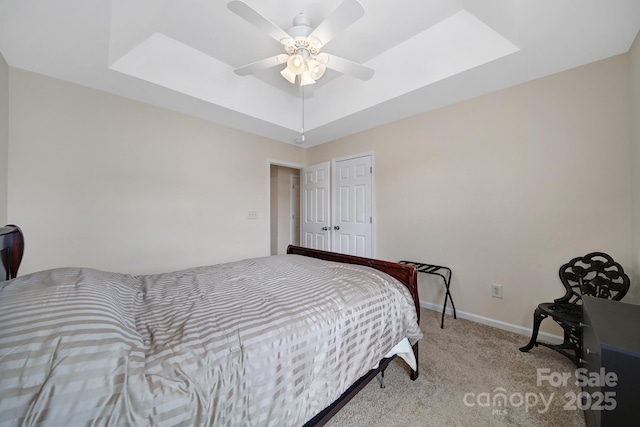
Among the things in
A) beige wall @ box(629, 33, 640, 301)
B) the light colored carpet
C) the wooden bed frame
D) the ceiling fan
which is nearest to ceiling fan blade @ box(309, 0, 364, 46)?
the ceiling fan

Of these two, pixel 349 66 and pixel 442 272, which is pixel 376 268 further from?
pixel 349 66

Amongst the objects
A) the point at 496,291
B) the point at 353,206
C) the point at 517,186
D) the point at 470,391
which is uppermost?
the point at 517,186

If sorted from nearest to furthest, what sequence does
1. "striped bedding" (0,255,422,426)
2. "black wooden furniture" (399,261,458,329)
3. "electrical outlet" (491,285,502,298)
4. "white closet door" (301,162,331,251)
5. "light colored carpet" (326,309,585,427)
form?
"striped bedding" (0,255,422,426) < "light colored carpet" (326,309,585,427) < "electrical outlet" (491,285,502,298) < "black wooden furniture" (399,261,458,329) < "white closet door" (301,162,331,251)

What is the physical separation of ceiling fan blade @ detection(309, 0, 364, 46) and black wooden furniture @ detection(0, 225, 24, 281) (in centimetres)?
205

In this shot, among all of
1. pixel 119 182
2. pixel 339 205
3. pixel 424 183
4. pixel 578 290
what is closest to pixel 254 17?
pixel 119 182

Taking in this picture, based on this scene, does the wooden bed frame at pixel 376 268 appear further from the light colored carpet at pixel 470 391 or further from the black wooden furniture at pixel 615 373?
the black wooden furniture at pixel 615 373

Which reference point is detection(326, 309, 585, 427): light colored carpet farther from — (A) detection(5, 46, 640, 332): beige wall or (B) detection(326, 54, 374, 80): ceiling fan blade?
(B) detection(326, 54, 374, 80): ceiling fan blade

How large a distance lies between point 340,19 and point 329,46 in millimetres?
1002

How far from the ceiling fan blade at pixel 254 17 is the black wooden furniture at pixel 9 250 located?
Answer: 5.30ft

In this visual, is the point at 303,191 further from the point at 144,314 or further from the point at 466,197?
the point at 144,314

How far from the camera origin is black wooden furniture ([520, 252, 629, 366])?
63.0 inches

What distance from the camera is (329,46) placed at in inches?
92.1

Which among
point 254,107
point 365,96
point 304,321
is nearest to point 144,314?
point 304,321

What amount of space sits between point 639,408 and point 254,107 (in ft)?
11.6
